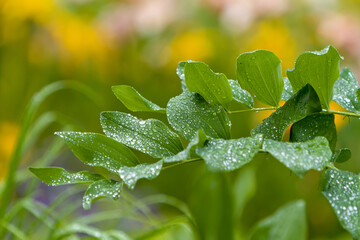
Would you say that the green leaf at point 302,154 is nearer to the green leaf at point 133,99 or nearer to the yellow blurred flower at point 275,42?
the green leaf at point 133,99

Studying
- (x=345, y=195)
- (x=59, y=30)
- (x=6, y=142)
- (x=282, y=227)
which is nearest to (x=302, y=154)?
(x=345, y=195)

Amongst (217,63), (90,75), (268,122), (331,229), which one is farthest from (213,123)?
(90,75)

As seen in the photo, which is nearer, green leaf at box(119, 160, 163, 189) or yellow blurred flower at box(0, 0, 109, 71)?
green leaf at box(119, 160, 163, 189)

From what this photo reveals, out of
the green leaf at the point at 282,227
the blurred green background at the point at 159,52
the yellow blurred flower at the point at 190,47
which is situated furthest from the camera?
the yellow blurred flower at the point at 190,47

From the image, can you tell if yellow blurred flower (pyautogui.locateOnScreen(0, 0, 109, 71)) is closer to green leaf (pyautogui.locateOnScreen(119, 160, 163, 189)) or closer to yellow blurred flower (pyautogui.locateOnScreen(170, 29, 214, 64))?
yellow blurred flower (pyautogui.locateOnScreen(170, 29, 214, 64))

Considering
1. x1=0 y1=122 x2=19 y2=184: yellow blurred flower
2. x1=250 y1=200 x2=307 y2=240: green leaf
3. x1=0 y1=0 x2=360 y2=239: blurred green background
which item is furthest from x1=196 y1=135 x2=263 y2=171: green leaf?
x1=0 y1=122 x2=19 y2=184: yellow blurred flower

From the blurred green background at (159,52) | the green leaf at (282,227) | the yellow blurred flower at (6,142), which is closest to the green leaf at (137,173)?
the green leaf at (282,227)

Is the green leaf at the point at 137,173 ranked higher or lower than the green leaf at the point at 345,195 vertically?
higher

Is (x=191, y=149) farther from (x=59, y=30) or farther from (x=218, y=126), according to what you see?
(x=59, y=30)
